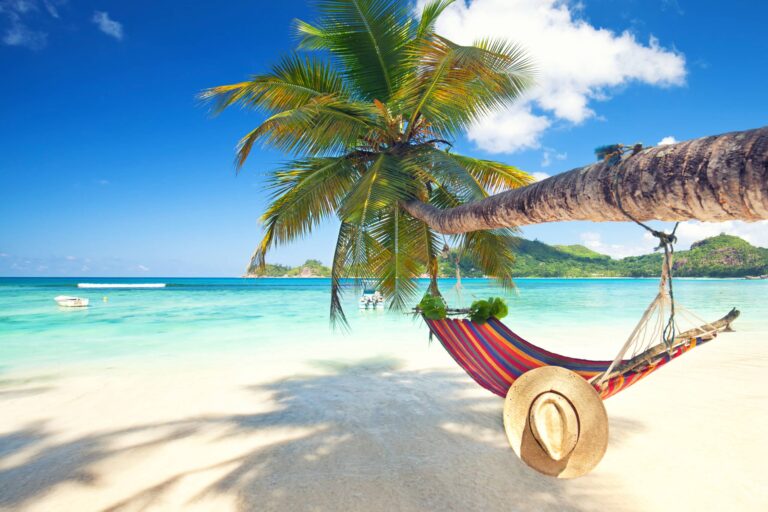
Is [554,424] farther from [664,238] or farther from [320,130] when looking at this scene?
[320,130]

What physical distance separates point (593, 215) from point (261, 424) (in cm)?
255

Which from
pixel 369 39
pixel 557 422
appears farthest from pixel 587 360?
pixel 369 39

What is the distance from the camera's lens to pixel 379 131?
357 centimetres

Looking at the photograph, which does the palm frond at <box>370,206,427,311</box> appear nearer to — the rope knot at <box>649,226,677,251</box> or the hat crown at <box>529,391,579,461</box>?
the hat crown at <box>529,391,579,461</box>

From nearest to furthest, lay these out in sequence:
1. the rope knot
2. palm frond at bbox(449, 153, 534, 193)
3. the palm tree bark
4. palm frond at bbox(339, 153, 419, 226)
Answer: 1. the palm tree bark
2. the rope knot
3. palm frond at bbox(339, 153, 419, 226)
4. palm frond at bbox(449, 153, 534, 193)

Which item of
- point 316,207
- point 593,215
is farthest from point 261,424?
point 593,215

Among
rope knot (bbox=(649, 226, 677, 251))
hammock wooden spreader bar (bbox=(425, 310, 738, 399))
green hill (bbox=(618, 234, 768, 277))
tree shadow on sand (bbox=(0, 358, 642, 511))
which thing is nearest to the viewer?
rope knot (bbox=(649, 226, 677, 251))

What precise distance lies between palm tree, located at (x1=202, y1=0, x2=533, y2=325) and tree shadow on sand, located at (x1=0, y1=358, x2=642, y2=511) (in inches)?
35.5

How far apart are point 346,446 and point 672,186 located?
7.23ft

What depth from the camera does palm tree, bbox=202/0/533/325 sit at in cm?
308

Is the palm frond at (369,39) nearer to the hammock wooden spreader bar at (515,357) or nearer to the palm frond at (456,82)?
the palm frond at (456,82)

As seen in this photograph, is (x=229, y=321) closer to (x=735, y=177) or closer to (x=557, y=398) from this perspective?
(x=557, y=398)

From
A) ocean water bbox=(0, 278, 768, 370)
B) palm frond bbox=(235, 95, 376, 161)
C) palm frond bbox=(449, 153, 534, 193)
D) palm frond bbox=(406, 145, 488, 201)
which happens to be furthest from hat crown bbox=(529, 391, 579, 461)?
palm frond bbox=(449, 153, 534, 193)

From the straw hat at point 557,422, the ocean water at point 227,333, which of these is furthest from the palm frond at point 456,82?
the straw hat at point 557,422
